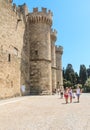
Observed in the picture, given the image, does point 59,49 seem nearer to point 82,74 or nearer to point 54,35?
point 54,35

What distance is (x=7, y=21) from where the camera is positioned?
20266mm

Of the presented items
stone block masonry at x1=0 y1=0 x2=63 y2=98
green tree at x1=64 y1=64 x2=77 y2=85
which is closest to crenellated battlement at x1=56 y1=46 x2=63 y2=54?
stone block masonry at x1=0 y1=0 x2=63 y2=98

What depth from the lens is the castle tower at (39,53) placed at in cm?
2517

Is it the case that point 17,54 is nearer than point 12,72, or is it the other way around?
point 12,72

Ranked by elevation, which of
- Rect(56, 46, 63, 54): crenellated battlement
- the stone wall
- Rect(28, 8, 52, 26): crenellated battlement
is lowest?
the stone wall

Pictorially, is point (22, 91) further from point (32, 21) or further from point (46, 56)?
point (32, 21)

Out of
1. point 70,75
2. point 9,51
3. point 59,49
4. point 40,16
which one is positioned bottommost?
point 9,51

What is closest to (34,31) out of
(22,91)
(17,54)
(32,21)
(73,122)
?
(32,21)

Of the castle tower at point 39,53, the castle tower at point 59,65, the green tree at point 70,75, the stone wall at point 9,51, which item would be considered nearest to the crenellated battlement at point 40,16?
the castle tower at point 39,53

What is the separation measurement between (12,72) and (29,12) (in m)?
8.15

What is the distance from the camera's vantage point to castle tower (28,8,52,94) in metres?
25.2

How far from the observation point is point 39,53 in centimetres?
2553

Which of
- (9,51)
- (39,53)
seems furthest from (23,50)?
(9,51)

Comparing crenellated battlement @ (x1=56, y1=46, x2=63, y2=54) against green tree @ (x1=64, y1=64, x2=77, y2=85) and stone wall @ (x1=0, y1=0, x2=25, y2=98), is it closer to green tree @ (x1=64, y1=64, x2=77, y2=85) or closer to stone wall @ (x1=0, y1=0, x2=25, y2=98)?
stone wall @ (x1=0, y1=0, x2=25, y2=98)
